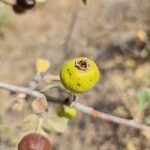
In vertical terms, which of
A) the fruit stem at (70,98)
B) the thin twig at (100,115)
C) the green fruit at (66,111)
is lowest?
the green fruit at (66,111)

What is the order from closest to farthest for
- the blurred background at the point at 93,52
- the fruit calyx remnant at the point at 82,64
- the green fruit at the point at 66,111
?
the fruit calyx remnant at the point at 82,64
the green fruit at the point at 66,111
the blurred background at the point at 93,52

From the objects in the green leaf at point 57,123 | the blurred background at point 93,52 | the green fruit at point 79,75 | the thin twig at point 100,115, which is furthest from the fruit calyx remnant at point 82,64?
the blurred background at point 93,52

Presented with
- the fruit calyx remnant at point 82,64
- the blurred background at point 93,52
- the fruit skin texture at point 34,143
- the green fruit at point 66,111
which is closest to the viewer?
the fruit calyx remnant at point 82,64

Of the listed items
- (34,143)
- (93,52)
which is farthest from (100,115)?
(93,52)

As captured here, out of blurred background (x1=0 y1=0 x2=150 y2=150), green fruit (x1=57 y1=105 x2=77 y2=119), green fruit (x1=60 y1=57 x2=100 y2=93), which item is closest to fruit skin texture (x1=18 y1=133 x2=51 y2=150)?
green fruit (x1=57 y1=105 x2=77 y2=119)

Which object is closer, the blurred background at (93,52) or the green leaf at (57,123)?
the green leaf at (57,123)

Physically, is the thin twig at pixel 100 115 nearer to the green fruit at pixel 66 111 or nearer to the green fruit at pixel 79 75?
the green fruit at pixel 66 111

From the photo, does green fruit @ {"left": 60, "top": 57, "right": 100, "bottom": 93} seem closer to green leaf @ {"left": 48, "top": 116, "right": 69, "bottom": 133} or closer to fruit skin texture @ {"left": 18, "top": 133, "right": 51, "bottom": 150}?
fruit skin texture @ {"left": 18, "top": 133, "right": 51, "bottom": 150}
